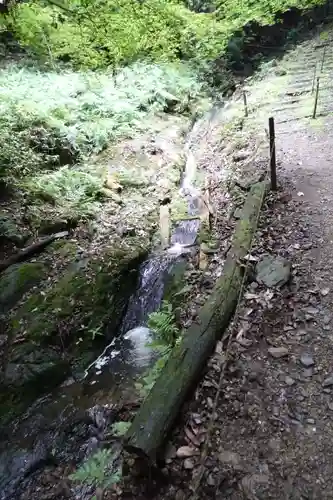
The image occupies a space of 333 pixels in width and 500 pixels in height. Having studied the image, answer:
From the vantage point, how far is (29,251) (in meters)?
7.53

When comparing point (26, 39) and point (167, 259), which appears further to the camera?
point (26, 39)

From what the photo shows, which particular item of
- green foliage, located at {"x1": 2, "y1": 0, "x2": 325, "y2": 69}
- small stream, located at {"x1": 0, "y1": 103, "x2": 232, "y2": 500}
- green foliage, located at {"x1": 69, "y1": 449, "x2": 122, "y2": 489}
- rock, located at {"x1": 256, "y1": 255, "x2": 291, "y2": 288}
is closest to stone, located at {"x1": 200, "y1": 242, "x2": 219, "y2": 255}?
small stream, located at {"x1": 0, "y1": 103, "x2": 232, "y2": 500}

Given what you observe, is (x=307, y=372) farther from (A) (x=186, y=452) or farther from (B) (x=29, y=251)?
(B) (x=29, y=251)

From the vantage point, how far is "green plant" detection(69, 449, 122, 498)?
13.0 feet

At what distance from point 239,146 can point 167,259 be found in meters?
4.71

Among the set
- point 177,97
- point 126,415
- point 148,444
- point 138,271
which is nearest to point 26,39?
point 177,97

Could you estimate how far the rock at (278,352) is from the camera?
14.9ft

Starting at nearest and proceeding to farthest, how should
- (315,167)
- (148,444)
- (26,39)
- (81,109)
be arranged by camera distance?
(148,444) < (315,167) < (81,109) < (26,39)

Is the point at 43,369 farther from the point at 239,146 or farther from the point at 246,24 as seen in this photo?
the point at 246,24

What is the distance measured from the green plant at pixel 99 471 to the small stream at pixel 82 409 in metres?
0.14

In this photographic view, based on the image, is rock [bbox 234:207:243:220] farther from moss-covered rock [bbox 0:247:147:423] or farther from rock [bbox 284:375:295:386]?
rock [bbox 284:375:295:386]

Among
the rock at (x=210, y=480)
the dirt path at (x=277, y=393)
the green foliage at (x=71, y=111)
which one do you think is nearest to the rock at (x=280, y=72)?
the green foliage at (x=71, y=111)

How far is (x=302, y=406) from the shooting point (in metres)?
3.99

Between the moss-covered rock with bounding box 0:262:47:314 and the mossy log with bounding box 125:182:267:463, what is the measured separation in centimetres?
360
